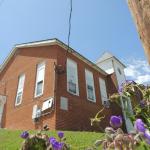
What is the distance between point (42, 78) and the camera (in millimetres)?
18812

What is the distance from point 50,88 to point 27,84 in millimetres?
3115

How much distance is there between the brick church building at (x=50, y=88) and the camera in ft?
55.1

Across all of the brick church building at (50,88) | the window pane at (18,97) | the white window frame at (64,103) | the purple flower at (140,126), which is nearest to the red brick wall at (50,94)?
the brick church building at (50,88)

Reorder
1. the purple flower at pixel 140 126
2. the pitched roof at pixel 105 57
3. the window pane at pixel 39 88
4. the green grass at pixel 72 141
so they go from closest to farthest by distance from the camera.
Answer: the purple flower at pixel 140 126 < the green grass at pixel 72 141 < the window pane at pixel 39 88 < the pitched roof at pixel 105 57

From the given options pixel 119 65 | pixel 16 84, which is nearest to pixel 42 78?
pixel 16 84

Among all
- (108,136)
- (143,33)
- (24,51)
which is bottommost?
(108,136)

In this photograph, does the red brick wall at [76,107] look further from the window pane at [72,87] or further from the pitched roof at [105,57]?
the pitched roof at [105,57]

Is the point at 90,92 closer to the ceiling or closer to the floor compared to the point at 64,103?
closer to the ceiling

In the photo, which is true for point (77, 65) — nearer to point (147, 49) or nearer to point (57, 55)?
point (57, 55)

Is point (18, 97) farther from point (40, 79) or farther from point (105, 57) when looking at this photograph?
point (105, 57)

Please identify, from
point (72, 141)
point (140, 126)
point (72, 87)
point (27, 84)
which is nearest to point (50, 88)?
point (72, 87)

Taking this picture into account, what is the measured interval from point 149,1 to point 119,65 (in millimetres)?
26900

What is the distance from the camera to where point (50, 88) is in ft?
56.8

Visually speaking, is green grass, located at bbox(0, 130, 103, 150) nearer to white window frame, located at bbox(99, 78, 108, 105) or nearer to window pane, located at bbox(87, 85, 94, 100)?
window pane, located at bbox(87, 85, 94, 100)
